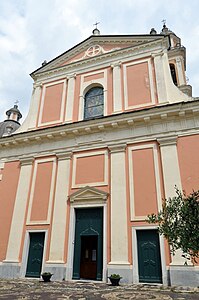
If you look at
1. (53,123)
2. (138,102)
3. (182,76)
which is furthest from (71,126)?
(182,76)

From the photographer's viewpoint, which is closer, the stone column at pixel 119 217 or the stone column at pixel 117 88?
the stone column at pixel 119 217

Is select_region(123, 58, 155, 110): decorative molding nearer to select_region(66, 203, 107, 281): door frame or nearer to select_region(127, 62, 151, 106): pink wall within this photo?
select_region(127, 62, 151, 106): pink wall

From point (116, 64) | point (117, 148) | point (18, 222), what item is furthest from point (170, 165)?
point (18, 222)

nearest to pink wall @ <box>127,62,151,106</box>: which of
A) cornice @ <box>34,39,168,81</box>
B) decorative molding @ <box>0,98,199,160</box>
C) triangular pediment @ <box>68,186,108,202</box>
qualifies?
cornice @ <box>34,39,168,81</box>

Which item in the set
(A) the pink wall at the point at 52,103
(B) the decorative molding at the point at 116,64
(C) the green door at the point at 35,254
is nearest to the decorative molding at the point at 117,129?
(A) the pink wall at the point at 52,103

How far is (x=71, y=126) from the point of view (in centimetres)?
1323

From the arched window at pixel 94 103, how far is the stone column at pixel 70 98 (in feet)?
2.82

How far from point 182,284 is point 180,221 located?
4449 mm

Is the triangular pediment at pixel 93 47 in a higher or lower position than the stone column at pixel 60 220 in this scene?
higher

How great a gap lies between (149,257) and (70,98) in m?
10.1

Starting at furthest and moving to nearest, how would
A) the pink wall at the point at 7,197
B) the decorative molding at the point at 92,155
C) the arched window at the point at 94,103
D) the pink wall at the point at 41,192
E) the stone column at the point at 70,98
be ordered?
the stone column at the point at 70,98, the arched window at the point at 94,103, the pink wall at the point at 7,197, the pink wall at the point at 41,192, the decorative molding at the point at 92,155

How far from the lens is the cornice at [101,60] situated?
1423 cm

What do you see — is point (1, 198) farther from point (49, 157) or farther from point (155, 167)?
point (155, 167)

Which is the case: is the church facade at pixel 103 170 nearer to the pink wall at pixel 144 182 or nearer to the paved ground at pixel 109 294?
the pink wall at pixel 144 182
